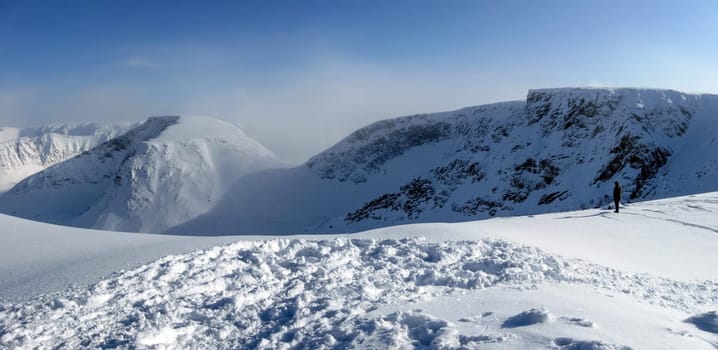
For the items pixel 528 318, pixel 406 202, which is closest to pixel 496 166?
pixel 406 202

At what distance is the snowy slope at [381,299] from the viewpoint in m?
5.55

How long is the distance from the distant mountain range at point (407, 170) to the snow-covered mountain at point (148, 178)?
24 cm

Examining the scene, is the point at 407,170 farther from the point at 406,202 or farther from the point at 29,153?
the point at 29,153

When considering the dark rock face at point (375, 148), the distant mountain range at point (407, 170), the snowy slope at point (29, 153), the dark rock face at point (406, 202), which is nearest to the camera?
the distant mountain range at point (407, 170)

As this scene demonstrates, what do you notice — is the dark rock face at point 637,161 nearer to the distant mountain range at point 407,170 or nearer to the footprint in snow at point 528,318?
the distant mountain range at point 407,170

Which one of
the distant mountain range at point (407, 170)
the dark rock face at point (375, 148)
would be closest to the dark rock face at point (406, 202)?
the distant mountain range at point (407, 170)

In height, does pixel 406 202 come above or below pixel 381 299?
below

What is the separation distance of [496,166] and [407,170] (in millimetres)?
14283

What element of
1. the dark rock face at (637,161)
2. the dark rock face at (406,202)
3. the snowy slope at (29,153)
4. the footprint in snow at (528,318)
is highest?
the snowy slope at (29,153)

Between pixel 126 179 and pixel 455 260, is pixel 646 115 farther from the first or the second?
pixel 126 179

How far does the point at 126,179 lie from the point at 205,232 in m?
21.1

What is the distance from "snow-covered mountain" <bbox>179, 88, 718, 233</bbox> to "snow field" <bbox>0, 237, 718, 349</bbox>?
34419mm

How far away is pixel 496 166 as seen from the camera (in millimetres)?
55438

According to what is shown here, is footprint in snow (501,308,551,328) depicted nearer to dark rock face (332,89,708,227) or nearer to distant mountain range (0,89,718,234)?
distant mountain range (0,89,718,234)
